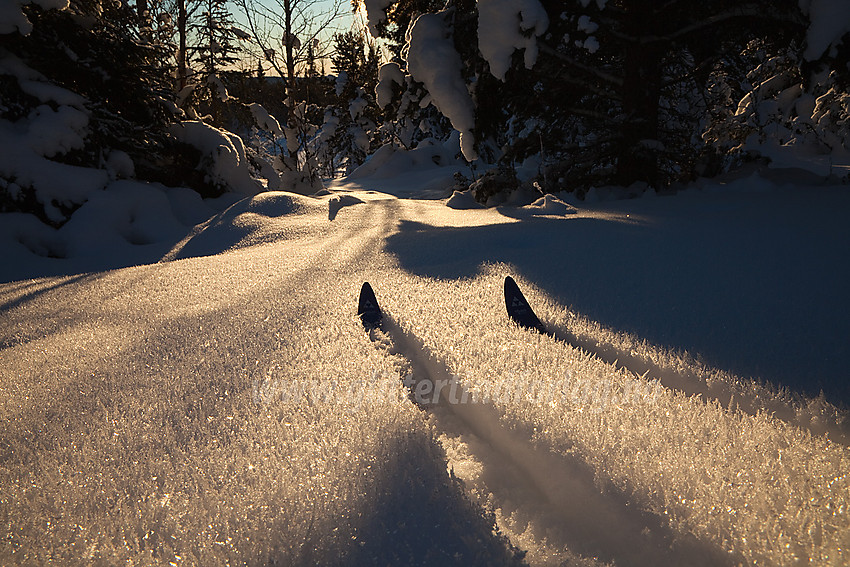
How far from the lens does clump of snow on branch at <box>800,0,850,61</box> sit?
2918 mm

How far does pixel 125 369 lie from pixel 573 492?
1317mm

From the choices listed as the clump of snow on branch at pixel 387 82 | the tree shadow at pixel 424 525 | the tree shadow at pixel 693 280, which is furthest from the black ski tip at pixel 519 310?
the clump of snow on branch at pixel 387 82

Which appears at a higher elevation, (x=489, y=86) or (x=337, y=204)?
(x=489, y=86)

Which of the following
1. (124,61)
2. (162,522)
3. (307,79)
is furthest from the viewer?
(307,79)

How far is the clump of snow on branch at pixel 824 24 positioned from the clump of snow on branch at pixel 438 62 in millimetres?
2952

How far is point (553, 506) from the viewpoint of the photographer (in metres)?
0.82

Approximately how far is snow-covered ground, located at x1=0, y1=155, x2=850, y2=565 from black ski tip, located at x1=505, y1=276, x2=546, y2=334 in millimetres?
48

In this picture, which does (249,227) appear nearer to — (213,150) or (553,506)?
(213,150)

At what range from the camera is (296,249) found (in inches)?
124

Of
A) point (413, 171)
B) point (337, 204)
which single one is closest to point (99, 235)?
point (337, 204)

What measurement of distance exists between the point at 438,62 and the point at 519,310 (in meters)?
4.00

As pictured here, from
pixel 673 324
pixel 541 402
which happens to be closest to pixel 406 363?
pixel 541 402

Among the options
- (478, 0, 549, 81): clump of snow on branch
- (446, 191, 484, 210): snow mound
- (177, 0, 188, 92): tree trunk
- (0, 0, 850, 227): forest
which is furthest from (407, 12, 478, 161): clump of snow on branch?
(177, 0, 188, 92): tree trunk

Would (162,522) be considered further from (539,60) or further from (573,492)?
(539,60)
